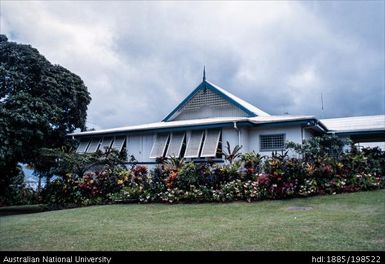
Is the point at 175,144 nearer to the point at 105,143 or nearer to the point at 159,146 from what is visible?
the point at 159,146

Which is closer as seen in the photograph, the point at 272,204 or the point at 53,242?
the point at 53,242

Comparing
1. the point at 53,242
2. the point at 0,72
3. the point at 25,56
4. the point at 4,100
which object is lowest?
the point at 53,242

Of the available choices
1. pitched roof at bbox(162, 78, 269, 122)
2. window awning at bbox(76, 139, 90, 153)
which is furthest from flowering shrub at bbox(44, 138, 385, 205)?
pitched roof at bbox(162, 78, 269, 122)

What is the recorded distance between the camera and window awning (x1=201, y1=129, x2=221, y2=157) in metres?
16.3

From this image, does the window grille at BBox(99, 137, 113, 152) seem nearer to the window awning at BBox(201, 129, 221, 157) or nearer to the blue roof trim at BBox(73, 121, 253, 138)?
the blue roof trim at BBox(73, 121, 253, 138)

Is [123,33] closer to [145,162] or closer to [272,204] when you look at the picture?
[145,162]

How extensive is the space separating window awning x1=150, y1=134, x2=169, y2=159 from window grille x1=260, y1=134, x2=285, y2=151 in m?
5.00

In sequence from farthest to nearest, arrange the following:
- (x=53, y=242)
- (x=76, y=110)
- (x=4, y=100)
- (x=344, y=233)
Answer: (x=76, y=110), (x=4, y=100), (x=53, y=242), (x=344, y=233)

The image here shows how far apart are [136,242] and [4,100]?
12.3m

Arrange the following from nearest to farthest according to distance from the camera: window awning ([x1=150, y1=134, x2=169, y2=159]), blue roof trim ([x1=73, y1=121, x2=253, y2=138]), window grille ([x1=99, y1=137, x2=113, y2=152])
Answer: blue roof trim ([x1=73, y1=121, x2=253, y2=138])
window awning ([x1=150, y1=134, x2=169, y2=159])
window grille ([x1=99, y1=137, x2=113, y2=152])

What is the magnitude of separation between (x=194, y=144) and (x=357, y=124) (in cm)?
989

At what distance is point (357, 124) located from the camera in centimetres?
1986

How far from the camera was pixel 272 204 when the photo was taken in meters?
11.6

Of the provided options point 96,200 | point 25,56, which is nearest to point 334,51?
point 96,200
